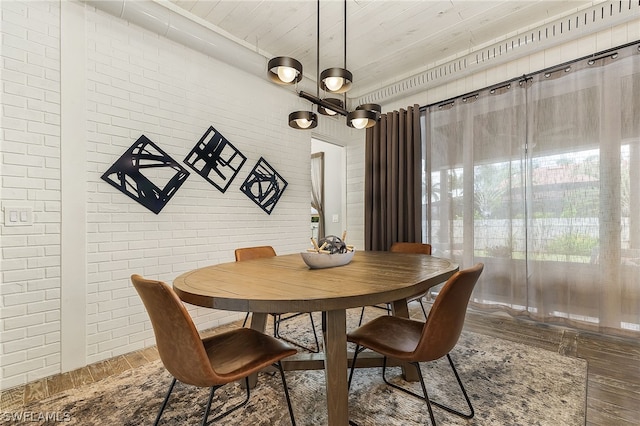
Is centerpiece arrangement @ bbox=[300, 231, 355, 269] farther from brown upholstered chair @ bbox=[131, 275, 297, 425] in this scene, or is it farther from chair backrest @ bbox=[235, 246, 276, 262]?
chair backrest @ bbox=[235, 246, 276, 262]

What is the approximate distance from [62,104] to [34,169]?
49 cm

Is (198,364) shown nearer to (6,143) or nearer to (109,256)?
(109,256)

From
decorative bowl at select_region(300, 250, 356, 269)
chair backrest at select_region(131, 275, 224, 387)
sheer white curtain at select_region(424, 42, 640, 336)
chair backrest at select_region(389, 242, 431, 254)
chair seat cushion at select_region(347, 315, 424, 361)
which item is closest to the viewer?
chair backrest at select_region(131, 275, 224, 387)

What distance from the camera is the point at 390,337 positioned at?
153cm

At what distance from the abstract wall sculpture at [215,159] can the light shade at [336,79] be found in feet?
4.74

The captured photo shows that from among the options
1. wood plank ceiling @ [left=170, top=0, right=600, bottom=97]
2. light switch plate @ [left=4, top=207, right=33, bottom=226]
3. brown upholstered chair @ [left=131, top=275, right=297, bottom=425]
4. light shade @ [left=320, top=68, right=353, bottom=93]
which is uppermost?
wood plank ceiling @ [left=170, top=0, right=600, bottom=97]

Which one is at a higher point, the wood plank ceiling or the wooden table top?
the wood plank ceiling

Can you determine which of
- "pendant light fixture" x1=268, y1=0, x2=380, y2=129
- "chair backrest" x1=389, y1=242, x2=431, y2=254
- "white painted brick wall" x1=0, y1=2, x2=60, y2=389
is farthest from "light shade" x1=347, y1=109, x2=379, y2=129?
"white painted brick wall" x1=0, y1=2, x2=60, y2=389

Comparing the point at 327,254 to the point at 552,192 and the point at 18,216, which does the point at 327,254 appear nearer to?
the point at 18,216

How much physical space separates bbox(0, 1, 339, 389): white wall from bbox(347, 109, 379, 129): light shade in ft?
5.01

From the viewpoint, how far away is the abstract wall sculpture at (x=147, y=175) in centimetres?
235

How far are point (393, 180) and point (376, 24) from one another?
1.79 meters

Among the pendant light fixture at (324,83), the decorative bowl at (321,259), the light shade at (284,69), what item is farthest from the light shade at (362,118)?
the decorative bowl at (321,259)

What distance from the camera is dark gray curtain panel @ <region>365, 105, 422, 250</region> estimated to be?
371cm
